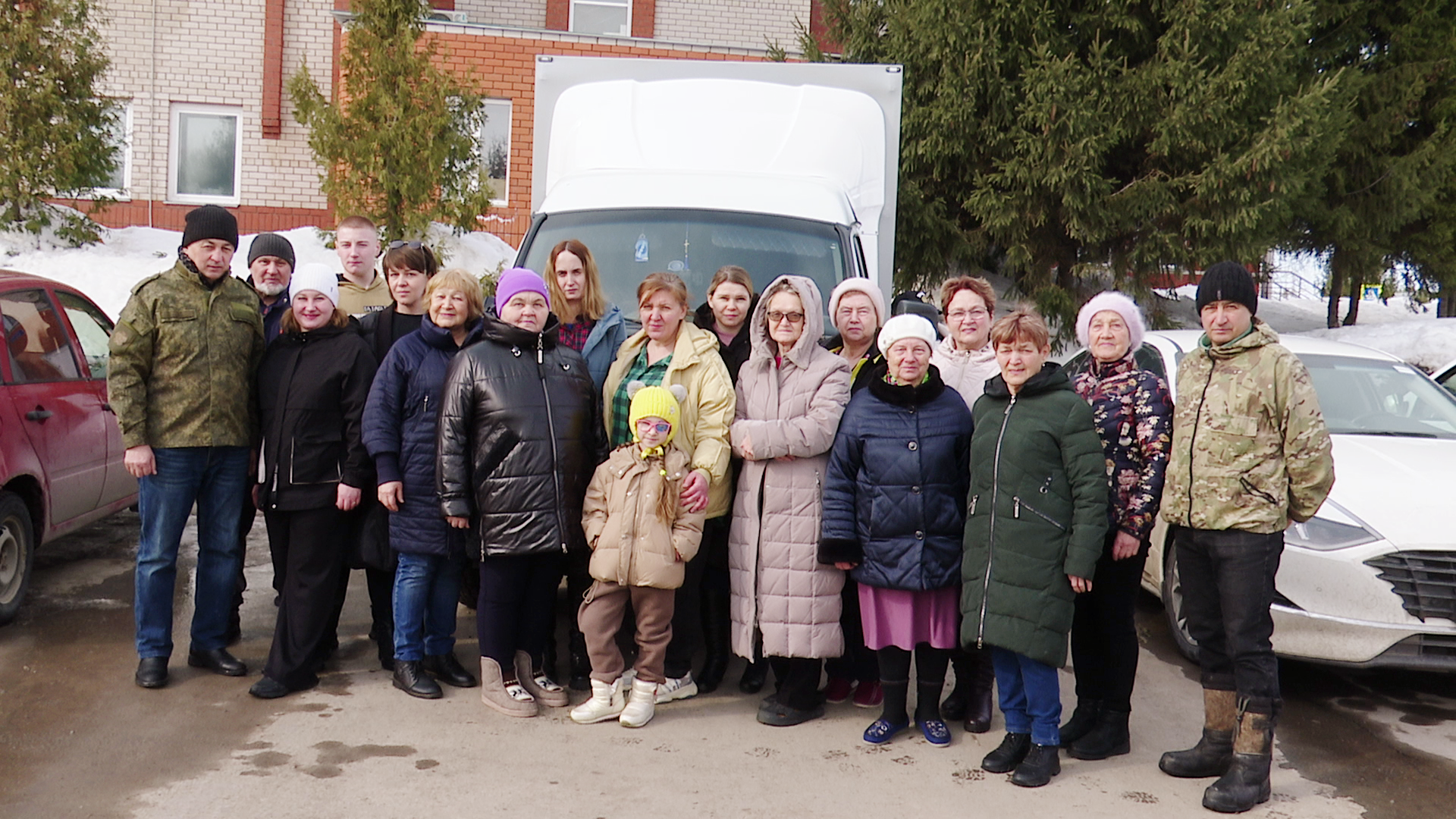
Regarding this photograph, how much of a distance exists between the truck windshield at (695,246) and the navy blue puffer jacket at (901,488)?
1808mm

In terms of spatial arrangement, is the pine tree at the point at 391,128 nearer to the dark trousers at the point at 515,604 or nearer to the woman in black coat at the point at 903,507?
the dark trousers at the point at 515,604

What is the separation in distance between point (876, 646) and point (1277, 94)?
10438mm

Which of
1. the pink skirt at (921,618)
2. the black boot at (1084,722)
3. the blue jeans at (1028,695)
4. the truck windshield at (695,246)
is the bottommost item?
the black boot at (1084,722)

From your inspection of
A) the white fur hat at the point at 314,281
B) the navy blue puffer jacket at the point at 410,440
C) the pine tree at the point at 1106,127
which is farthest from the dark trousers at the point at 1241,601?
the pine tree at the point at 1106,127

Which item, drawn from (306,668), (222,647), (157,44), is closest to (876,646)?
(306,668)

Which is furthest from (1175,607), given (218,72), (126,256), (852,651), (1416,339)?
(218,72)

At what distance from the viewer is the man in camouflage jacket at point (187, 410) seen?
5.05m

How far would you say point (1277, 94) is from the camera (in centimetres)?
1266

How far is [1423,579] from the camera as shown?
16.7 ft

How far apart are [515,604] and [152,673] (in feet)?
5.46

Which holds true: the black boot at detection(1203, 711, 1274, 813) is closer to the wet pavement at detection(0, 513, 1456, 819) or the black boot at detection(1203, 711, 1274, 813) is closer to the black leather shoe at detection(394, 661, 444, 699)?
the wet pavement at detection(0, 513, 1456, 819)

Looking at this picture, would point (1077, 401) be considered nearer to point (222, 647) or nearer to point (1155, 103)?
point (222, 647)

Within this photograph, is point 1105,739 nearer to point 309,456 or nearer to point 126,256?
point 309,456

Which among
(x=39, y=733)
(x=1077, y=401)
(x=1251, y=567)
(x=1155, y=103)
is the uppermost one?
(x=1155, y=103)
